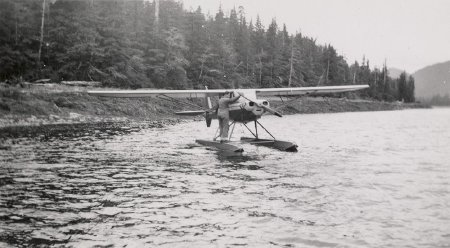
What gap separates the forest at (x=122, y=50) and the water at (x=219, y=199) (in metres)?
22.0

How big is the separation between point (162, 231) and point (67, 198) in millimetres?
2690

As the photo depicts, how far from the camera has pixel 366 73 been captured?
122438 millimetres

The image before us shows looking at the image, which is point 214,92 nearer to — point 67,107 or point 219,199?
point 219,199

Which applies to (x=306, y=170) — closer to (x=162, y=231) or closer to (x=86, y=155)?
(x=162, y=231)

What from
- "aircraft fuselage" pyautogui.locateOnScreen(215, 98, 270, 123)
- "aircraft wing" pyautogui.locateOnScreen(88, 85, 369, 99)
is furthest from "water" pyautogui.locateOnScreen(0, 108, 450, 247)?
"aircraft wing" pyautogui.locateOnScreen(88, 85, 369, 99)

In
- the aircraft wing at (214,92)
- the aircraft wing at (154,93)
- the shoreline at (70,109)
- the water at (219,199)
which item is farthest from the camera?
the shoreline at (70,109)

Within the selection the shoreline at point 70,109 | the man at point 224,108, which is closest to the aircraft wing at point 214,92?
the man at point 224,108

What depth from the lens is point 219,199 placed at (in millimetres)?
7523

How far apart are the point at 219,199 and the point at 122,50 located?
110ft

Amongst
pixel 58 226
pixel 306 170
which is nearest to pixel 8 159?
pixel 58 226

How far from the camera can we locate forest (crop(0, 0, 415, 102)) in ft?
111

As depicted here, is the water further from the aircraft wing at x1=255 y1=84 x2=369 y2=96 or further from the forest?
the forest

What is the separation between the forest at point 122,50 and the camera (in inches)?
1331

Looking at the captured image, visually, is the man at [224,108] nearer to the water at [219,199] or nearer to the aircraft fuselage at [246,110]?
the aircraft fuselage at [246,110]
